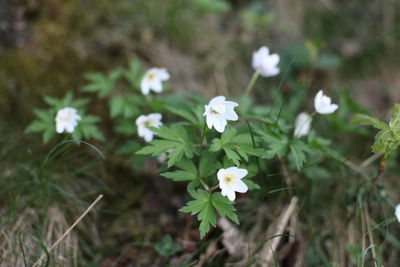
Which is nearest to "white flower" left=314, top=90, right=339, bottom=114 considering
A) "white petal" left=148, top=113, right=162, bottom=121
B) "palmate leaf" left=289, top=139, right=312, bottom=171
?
"palmate leaf" left=289, top=139, right=312, bottom=171

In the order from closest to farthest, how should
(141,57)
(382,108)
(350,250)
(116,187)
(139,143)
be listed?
(350,250)
(139,143)
(116,187)
(141,57)
(382,108)

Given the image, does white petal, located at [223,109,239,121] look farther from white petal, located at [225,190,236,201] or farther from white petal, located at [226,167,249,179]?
white petal, located at [225,190,236,201]

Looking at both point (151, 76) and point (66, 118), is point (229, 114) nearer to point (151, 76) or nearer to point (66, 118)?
point (151, 76)

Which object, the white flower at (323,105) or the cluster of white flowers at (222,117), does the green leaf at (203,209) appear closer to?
the cluster of white flowers at (222,117)

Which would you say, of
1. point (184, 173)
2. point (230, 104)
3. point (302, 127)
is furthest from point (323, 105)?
point (184, 173)

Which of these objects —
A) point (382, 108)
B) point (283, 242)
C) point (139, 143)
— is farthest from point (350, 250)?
point (382, 108)

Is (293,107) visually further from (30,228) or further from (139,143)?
(30,228)

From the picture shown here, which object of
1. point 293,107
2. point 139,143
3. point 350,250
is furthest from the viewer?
point 293,107
